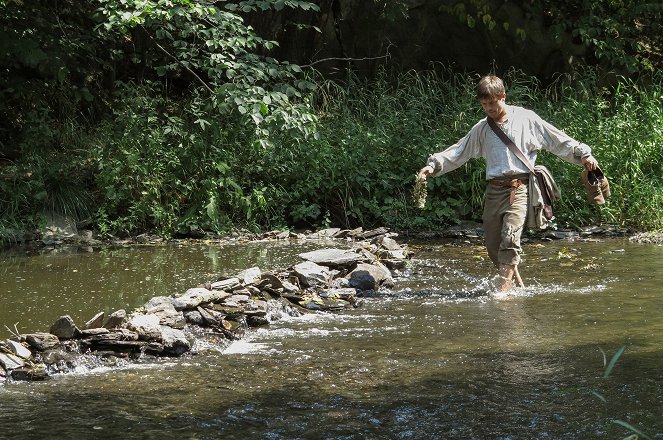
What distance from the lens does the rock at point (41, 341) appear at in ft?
17.9

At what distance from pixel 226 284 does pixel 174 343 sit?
1560 millimetres

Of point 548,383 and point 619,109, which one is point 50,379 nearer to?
point 548,383

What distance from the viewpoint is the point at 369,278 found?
300 inches

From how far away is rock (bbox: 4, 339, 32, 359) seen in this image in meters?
5.27

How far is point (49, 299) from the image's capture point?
7.27 metres

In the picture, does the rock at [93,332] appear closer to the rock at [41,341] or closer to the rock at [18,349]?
the rock at [41,341]

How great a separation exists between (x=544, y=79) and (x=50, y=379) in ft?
37.4

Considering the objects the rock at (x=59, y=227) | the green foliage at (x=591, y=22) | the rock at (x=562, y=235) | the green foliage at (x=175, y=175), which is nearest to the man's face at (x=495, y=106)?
the rock at (x=562, y=235)

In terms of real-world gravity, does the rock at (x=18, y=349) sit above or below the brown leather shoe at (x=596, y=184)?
below

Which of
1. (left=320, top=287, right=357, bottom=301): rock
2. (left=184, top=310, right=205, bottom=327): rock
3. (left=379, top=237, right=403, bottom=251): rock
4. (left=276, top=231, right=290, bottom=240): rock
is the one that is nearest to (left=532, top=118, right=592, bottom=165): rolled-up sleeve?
(left=320, top=287, right=357, bottom=301): rock

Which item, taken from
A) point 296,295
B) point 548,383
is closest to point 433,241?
point 296,295

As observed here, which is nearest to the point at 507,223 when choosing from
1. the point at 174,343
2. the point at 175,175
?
the point at 174,343

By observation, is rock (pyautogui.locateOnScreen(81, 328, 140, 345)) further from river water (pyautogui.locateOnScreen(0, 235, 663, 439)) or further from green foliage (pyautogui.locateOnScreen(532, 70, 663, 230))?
green foliage (pyautogui.locateOnScreen(532, 70, 663, 230))

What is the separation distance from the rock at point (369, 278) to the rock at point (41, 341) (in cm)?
276
